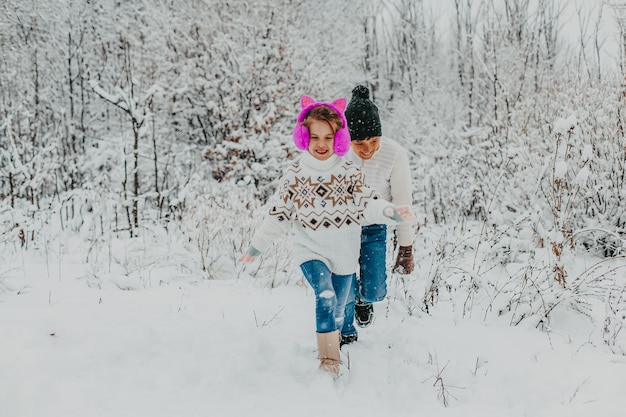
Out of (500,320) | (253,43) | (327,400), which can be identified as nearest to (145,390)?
(327,400)

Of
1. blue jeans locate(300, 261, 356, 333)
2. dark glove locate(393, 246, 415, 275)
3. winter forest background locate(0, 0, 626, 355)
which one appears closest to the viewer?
blue jeans locate(300, 261, 356, 333)

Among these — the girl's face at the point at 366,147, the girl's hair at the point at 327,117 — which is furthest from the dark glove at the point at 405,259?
the girl's hair at the point at 327,117

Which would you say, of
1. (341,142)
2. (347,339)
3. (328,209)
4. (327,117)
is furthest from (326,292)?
(327,117)

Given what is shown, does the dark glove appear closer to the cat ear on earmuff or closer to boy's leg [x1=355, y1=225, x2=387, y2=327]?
boy's leg [x1=355, y1=225, x2=387, y2=327]

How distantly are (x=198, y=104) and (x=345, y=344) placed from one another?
8.76 m

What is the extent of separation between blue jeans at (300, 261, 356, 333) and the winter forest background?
36.1 inches

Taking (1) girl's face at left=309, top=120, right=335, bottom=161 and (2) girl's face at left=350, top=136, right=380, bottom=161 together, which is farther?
(2) girl's face at left=350, top=136, right=380, bottom=161

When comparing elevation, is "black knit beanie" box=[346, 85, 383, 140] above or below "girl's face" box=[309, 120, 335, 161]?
above

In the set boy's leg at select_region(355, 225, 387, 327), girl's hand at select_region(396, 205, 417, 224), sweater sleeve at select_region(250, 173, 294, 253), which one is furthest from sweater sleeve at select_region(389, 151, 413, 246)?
sweater sleeve at select_region(250, 173, 294, 253)

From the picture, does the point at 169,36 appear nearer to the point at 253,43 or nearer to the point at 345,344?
the point at 253,43

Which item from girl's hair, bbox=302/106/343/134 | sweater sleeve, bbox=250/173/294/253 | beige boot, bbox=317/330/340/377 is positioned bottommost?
beige boot, bbox=317/330/340/377

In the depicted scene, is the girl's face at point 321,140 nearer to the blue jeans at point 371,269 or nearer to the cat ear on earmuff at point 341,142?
the cat ear on earmuff at point 341,142

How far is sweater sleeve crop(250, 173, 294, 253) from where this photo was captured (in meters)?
2.31

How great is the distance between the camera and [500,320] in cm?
304
